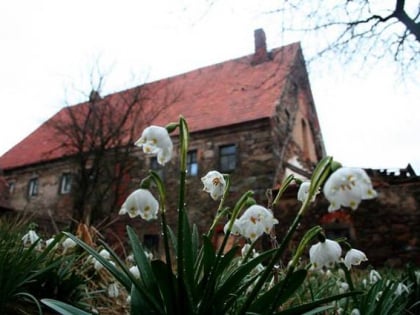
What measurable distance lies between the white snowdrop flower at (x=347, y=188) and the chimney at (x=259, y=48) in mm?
16328

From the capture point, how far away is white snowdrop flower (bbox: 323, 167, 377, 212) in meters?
1.02

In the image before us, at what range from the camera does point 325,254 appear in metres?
1.25

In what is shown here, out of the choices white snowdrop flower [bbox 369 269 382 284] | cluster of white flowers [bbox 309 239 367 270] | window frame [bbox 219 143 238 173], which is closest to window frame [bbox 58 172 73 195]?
window frame [bbox 219 143 238 173]

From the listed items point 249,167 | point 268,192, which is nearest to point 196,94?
point 249,167

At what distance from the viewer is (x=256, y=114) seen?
43.2 ft

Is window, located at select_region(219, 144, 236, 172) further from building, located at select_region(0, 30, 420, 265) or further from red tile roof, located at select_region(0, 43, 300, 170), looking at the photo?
red tile roof, located at select_region(0, 43, 300, 170)

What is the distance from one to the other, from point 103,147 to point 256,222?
13.8m

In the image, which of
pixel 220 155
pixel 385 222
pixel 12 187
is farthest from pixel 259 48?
pixel 12 187

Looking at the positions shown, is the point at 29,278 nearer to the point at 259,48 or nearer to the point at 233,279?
the point at 233,279

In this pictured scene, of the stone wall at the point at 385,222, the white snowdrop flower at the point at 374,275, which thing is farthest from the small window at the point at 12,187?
the white snowdrop flower at the point at 374,275

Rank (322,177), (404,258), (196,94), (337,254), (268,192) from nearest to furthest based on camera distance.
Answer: (322,177) → (337,254) → (268,192) → (404,258) → (196,94)

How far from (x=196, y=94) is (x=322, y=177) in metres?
16.2

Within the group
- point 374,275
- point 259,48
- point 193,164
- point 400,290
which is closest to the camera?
point 400,290

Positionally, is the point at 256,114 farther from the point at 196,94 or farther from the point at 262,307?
the point at 262,307
